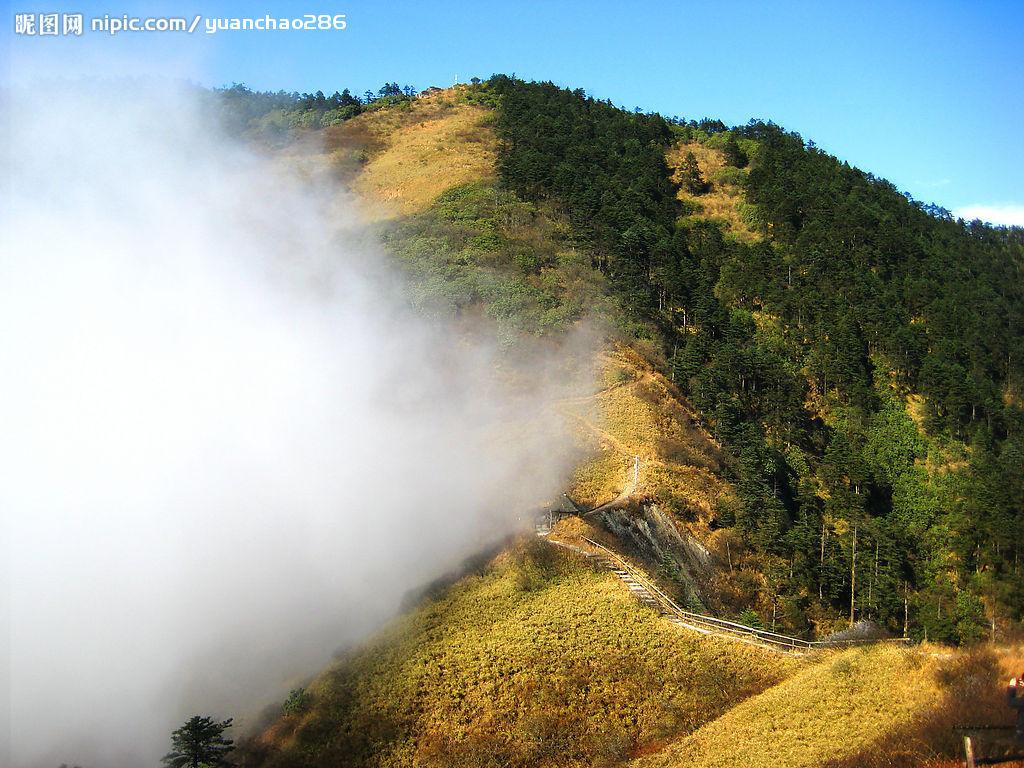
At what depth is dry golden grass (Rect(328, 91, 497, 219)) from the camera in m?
83.8

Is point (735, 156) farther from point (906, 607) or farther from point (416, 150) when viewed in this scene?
point (906, 607)

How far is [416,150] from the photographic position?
9669 centimetres

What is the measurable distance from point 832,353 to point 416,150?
184 ft

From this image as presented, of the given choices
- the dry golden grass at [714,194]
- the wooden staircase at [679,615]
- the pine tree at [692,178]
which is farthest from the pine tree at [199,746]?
the pine tree at [692,178]

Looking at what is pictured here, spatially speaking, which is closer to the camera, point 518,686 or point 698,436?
point 518,686

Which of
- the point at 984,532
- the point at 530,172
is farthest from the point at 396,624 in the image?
the point at 530,172

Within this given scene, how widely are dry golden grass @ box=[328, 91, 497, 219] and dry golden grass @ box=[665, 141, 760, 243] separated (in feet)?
85.4

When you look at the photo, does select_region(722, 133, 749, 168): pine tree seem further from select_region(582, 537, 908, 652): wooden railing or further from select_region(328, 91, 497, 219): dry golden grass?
select_region(582, 537, 908, 652): wooden railing

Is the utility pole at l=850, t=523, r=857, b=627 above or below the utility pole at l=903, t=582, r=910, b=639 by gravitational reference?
above

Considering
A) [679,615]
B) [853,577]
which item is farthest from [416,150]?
[679,615]

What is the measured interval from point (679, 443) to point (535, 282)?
67.2 ft

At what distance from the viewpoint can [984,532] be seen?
179 ft

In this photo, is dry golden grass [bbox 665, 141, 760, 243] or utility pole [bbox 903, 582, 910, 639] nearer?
utility pole [bbox 903, 582, 910, 639]

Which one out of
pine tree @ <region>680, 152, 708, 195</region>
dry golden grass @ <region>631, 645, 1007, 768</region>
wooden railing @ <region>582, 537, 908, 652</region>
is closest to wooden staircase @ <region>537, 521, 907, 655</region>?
wooden railing @ <region>582, 537, 908, 652</region>
